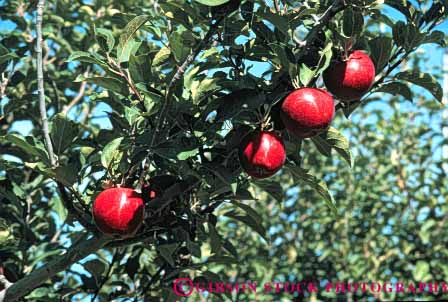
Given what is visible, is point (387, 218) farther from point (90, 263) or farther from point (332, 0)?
point (332, 0)

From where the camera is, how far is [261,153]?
1.27m

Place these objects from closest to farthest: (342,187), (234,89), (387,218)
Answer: (234,89)
(387,218)
(342,187)

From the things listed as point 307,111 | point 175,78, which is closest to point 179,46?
point 175,78

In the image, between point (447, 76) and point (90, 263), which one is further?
point (447, 76)

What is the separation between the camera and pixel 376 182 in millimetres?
4527

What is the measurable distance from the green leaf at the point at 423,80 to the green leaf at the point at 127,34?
0.63 meters

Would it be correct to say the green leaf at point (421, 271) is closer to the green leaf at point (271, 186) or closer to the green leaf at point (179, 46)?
the green leaf at point (271, 186)

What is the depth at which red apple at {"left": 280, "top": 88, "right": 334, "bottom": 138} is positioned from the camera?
1.23 m

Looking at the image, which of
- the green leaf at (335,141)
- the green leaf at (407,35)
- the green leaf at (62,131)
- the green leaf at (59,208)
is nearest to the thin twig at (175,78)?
the green leaf at (62,131)

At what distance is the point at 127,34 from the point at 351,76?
484 mm

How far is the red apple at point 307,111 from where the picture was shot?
123 cm

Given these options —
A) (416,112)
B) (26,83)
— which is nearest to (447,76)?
(416,112)

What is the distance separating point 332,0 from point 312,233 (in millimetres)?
3695

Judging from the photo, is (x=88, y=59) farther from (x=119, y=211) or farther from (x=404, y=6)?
(x=404, y=6)
